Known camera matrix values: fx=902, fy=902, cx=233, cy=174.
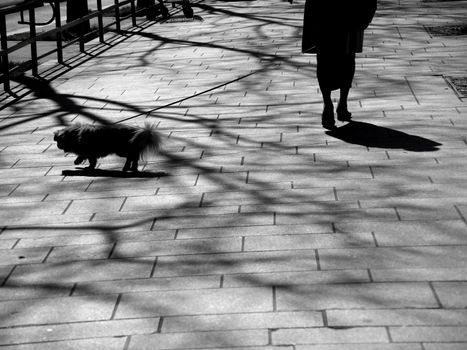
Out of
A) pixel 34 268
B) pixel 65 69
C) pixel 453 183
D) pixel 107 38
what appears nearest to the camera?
pixel 34 268

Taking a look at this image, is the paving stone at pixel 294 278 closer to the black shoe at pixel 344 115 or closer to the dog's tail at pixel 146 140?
the dog's tail at pixel 146 140

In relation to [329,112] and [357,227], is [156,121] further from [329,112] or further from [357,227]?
[357,227]

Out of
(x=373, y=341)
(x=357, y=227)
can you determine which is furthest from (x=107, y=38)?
(x=373, y=341)

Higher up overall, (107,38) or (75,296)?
(75,296)

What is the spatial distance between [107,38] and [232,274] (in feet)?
39.0

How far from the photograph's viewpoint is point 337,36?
8383mm

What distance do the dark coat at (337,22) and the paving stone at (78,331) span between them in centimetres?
471

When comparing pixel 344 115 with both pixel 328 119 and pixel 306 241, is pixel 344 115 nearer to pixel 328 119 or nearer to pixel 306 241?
pixel 328 119

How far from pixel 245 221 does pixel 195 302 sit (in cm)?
132

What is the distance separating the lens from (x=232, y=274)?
4.85 metres

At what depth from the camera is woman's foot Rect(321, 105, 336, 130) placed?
26.7 feet

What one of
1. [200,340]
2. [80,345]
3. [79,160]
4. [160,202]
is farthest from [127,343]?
[79,160]

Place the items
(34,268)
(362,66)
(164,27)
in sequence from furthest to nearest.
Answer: (164,27)
(362,66)
(34,268)

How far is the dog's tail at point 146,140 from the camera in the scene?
22.0ft
